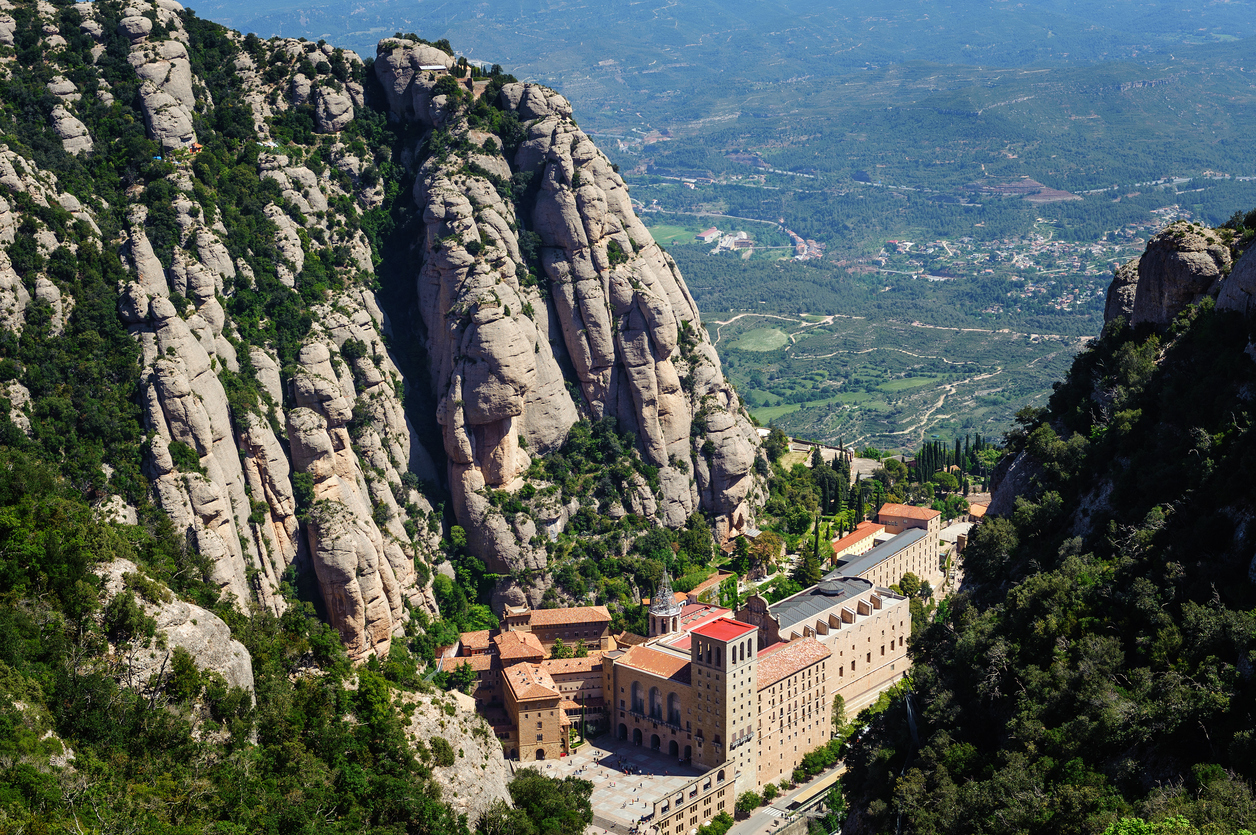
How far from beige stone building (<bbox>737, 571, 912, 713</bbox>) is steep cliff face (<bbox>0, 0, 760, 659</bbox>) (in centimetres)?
1732

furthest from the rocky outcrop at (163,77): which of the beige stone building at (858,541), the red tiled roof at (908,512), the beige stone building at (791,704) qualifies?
the red tiled roof at (908,512)

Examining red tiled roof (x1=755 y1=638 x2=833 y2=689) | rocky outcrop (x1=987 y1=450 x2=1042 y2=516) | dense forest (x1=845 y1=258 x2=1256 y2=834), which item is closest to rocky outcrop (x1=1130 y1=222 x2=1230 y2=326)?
dense forest (x1=845 y1=258 x2=1256 y2=834)

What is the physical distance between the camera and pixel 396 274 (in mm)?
116812

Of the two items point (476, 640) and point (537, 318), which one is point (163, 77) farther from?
point (476, 640)

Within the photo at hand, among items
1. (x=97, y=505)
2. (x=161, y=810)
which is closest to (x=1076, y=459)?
(x=161, y=810)

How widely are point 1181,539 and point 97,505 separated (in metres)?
58.5

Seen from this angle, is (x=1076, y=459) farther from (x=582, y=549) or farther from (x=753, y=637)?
(x=582, y=549)

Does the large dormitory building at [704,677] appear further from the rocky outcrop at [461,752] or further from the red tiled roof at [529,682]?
the rocky outcrop at [461,752]

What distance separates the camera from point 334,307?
106m

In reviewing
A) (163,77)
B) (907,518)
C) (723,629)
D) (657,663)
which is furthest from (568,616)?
(163,77)

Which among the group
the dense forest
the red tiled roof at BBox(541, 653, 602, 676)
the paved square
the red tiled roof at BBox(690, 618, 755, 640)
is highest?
the dense forest

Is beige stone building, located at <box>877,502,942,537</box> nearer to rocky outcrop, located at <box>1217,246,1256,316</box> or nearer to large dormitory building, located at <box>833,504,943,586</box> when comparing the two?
large dormitory building, located at <box>833,504,943,586</box>

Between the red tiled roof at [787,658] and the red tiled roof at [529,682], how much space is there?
44.0ft

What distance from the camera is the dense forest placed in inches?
1960
